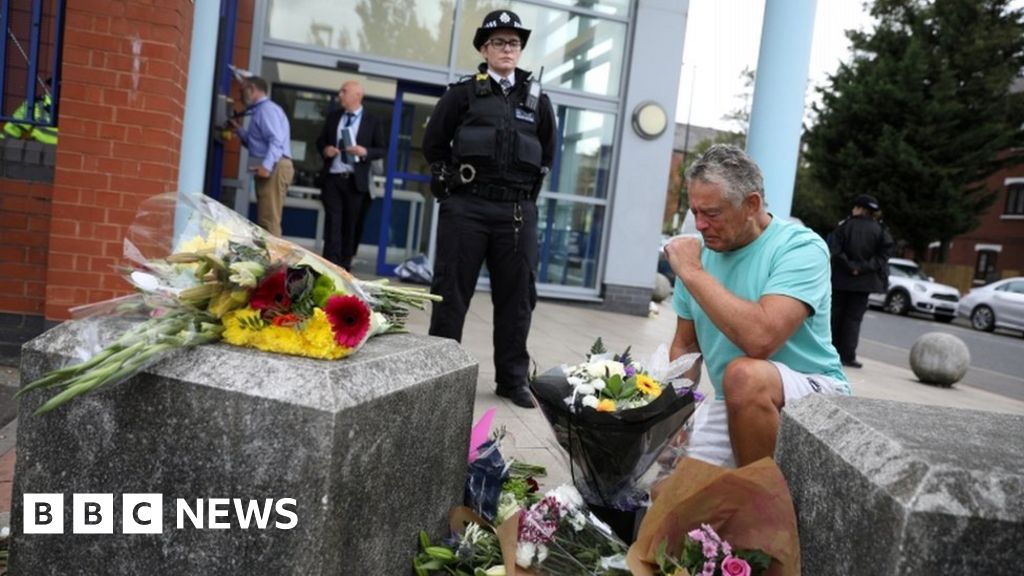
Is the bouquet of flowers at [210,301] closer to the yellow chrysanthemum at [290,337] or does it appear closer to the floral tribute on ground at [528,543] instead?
the yellow chrysanthemum at [290,337]

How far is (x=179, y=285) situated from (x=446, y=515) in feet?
Answer: 3.40

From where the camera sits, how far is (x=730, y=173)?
9.09 feet

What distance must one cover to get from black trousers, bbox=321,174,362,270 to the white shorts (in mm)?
5498

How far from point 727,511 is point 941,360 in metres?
8.04

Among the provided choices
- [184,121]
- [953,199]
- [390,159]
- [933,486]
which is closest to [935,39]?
[953,199]

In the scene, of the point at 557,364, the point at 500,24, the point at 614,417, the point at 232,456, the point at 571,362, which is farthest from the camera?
the point at 571,362

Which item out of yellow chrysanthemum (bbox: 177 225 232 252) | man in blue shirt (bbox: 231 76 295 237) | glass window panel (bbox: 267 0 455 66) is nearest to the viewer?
yellow chrysanthemum (bbox: 177 225 232 252)

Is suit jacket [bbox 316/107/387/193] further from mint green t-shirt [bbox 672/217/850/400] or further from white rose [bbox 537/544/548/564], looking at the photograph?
white rose [bbox 537/544/548/564]

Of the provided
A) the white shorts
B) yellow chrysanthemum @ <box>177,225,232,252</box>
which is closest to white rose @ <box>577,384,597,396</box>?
the white shorts

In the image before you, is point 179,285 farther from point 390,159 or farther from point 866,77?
point 866,77

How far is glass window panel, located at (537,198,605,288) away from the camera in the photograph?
36.6 ft

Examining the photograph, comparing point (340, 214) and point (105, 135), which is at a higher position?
point (105, 135)

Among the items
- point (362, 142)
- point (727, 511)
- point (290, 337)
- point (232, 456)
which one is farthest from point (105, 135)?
point (362, 142)

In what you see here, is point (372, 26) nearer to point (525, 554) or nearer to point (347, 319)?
point (347, 319)
